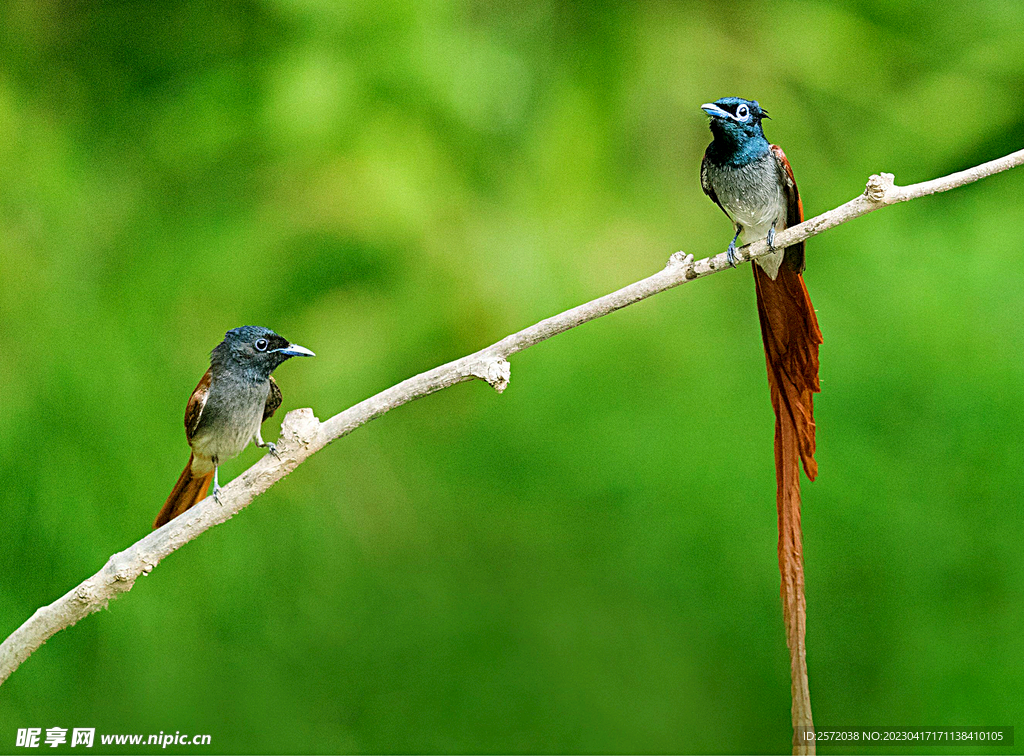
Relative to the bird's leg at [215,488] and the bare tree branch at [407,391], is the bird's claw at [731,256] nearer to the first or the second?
the bare tree branch at [407,391]

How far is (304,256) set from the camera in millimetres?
2311

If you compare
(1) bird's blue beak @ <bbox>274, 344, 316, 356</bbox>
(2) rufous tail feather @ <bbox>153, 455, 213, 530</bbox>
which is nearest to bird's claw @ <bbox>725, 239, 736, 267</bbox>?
(1) bird's blue beak @ <bbox>274, 344, 316, 356</bbox>

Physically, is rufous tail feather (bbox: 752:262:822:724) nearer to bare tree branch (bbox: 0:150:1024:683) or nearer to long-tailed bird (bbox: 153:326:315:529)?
bare tree branch (bbox: 0:150:1024:683)

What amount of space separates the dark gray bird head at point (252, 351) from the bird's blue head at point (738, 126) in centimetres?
72

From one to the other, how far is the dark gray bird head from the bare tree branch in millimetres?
231

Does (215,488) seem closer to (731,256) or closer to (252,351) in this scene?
(252,351)

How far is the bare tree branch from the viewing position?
3.84 ft

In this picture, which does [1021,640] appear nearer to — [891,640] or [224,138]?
[891,640]

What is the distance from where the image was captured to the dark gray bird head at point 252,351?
1.41 meters

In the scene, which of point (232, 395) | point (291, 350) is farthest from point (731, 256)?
point (232, 395)

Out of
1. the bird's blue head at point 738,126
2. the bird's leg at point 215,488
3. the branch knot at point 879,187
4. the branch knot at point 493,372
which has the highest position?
the bird's blue head at point 738,126

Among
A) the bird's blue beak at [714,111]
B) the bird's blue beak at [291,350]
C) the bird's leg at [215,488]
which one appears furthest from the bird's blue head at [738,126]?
the bird's leg at [215,488]

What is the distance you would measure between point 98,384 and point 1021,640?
2.28 metres

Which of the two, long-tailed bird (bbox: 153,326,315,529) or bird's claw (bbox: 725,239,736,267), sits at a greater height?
bird's claw (bbox: 725,239,736,267)
